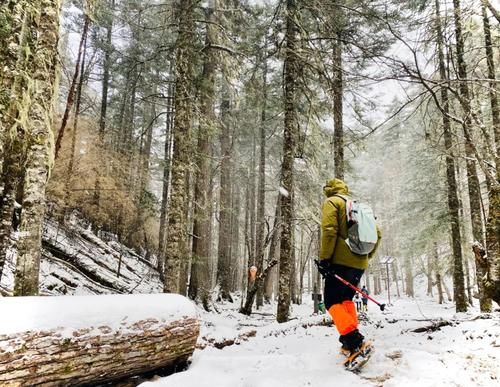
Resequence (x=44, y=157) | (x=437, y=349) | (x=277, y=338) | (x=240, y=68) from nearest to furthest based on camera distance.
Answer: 1. (x=437, y=349)
2. (x=44, y=157)
3. (x=277, y=338)
4. (x=240, y=68)

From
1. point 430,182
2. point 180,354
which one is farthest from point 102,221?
point 430,182

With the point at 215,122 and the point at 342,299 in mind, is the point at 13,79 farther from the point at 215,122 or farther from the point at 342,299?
the point at 215,122

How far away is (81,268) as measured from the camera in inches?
400

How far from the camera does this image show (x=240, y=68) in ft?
30.1

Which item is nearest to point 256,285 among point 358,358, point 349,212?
point 358,358

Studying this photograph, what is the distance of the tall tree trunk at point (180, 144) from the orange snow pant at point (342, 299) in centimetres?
382

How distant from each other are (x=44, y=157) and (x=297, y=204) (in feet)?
41.0

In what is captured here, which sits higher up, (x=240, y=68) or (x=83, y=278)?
(x=240, y=68)

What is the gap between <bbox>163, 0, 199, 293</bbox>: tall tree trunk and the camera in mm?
6984

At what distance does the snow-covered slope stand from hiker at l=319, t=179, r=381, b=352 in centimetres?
565

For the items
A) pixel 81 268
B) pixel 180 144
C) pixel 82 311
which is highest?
pixel 180 144

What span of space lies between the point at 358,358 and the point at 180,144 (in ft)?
17.4

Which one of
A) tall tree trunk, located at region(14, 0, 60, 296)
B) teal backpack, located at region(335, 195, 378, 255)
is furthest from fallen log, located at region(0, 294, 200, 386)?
teal backpack, located at region(335, 195, 378, 255)

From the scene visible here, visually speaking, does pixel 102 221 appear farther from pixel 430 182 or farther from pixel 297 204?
pixel 430 182
